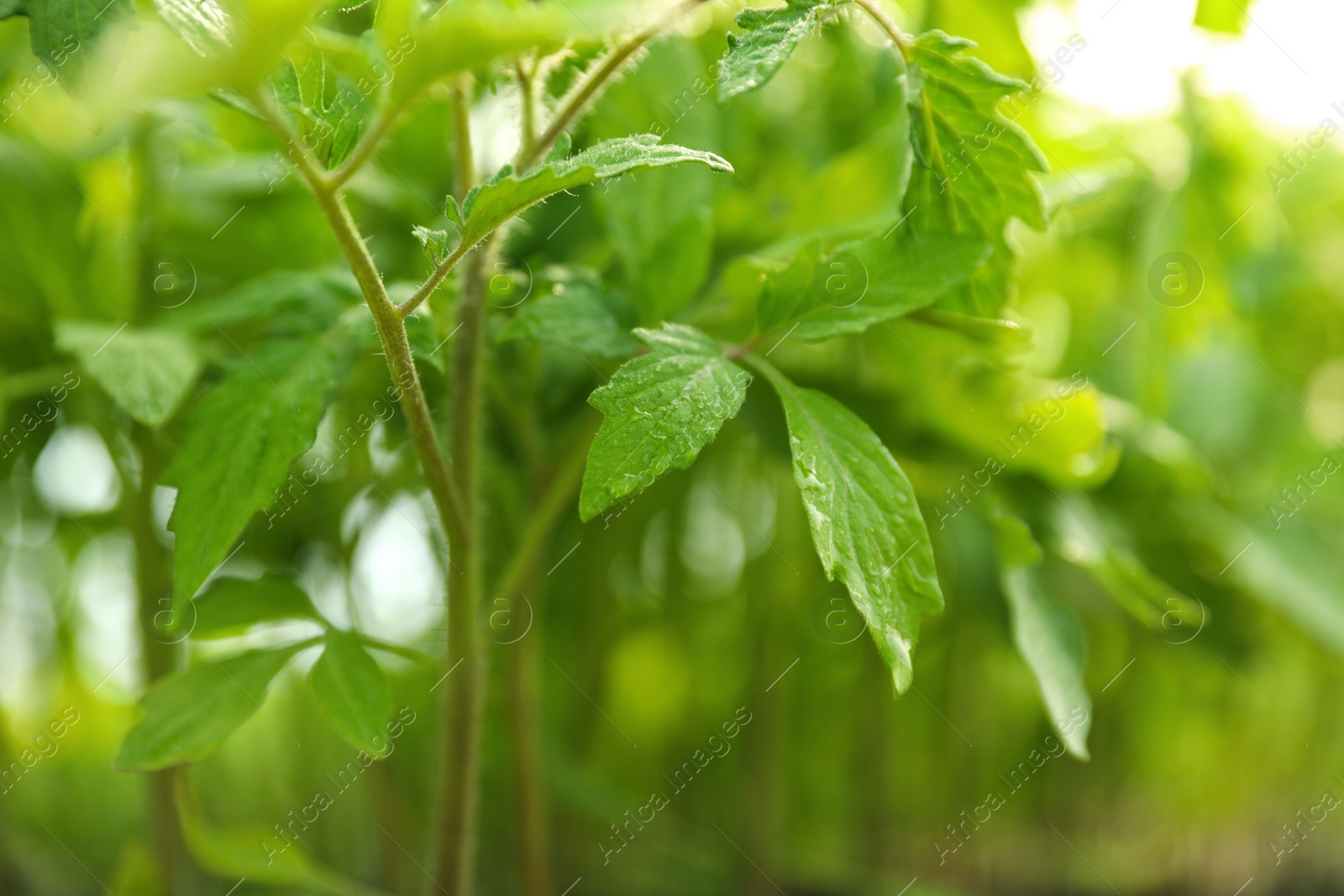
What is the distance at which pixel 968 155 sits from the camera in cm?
46

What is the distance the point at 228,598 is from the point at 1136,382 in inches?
25.3

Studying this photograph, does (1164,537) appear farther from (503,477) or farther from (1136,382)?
(503,477)

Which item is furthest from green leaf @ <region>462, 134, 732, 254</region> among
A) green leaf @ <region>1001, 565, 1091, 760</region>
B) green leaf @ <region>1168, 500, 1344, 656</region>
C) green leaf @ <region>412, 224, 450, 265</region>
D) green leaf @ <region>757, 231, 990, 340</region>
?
green leaf @ <region>1168, 500, 1344, 656</region>

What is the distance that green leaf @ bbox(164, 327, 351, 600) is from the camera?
45 cm

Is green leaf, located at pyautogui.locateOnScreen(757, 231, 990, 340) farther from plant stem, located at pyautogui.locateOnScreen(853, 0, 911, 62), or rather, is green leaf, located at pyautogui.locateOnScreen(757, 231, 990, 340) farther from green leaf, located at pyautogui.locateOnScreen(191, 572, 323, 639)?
green leaf, located at pyautogui.locateOnScreen(191, 572, 323, 639)

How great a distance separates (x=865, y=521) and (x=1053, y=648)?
25 cm

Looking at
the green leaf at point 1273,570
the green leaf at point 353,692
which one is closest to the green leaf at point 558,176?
the green leaf at point 353,692

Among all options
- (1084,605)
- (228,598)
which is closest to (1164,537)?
(1084,605)

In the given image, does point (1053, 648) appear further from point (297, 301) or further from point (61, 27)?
point (61, 27)

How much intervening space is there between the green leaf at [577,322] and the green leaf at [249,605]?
0.20 m

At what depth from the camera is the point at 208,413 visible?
491 millimetres

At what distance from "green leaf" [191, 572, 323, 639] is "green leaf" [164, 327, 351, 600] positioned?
80mm

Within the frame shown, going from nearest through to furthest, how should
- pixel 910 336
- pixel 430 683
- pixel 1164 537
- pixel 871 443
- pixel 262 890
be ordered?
pixel 871 443, pixel 910 336, pixel 1164 537, pixel 262 890, pixel 430 683

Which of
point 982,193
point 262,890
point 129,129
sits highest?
point 129,129
